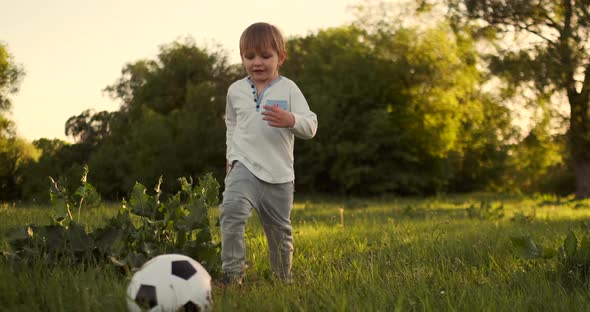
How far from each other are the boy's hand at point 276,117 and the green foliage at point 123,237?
0.76 meters

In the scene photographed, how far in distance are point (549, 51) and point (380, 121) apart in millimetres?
7160

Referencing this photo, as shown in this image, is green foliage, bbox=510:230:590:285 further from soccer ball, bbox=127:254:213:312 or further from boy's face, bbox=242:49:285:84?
soccer ball, bbox=127:254:213:312

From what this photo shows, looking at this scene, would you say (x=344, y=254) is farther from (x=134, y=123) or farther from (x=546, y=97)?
(x=134, y=123)

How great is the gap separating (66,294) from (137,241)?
115cm

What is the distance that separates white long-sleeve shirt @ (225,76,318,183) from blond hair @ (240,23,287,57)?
0.32 m

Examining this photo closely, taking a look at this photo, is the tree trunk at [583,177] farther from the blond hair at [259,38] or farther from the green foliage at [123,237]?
the green foliage at [123,237]

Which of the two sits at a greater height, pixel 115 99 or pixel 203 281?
pixel 115 99

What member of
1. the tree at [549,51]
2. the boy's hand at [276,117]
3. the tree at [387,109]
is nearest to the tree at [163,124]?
the tree at [387,109]

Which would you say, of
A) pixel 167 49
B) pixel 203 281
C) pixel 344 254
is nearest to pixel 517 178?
pixel 167 49

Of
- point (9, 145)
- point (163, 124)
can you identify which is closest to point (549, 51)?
point (163, 124)

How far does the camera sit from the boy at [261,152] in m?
4.16

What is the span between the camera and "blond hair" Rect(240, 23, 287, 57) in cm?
423

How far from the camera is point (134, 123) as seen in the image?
32344 mm

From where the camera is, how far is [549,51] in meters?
20.5
